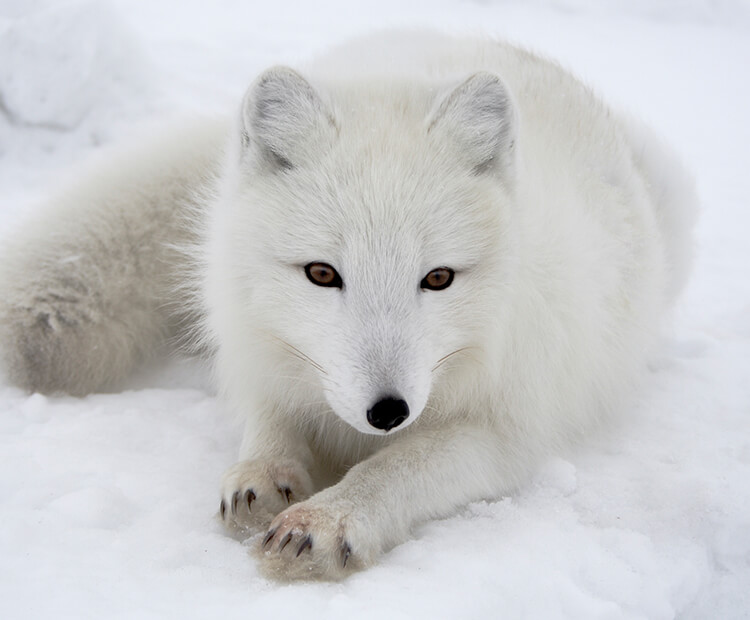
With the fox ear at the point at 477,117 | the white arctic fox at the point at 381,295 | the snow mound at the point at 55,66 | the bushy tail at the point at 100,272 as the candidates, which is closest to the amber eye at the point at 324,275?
the white arctic fox at the point at 381,295

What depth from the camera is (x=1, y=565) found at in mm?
1794

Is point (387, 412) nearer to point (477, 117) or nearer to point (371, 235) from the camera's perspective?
point (371, 235)

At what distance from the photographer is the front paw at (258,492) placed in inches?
85.7

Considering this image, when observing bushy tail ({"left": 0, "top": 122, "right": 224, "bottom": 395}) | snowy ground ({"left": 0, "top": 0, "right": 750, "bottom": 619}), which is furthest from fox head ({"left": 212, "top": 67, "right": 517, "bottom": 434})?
bushy tail ({"left": 0, "top": 122, "right": 224, "bottom": 395})

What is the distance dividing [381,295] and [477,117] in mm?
592

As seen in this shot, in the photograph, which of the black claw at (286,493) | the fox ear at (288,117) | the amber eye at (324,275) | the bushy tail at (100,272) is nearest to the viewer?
the amber eye at (324,275)

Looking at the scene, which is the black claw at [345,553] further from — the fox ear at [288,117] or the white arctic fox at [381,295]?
the fox ear at [288,117]

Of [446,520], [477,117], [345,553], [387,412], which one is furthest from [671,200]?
[345,553]

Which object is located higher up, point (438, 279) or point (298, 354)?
point (438, 279)

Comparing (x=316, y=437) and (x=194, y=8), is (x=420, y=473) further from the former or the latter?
(x=194, y=8)

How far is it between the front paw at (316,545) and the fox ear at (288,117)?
927 mm

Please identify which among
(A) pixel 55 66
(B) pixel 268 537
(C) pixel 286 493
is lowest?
(C) pixel 286 493

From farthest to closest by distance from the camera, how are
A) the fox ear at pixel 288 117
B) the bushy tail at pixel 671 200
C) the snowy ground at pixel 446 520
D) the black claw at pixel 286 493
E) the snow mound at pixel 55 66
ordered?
1. the snow mound at pixel 55 66
2. the bushy tail at pixel 671 200
3. the black claw at pixel 286 493
4. the fox ear at pixel 288 117
5. the snowy ground at pixel 446 520

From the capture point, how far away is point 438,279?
2068 mm
